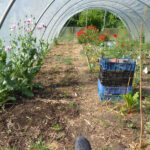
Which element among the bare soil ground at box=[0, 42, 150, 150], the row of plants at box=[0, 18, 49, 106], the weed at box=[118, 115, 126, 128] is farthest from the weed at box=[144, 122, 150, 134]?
the row of plants at box=[0, 18, 49, 106]

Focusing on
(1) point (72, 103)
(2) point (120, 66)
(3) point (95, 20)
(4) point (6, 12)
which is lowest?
(1) point (72, 103)

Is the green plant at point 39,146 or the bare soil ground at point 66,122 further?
the bare soil ground at point 66,122

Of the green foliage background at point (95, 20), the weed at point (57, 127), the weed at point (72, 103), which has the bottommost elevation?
the weed at point (57, 127)

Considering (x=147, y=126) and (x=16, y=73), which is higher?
(x=16, y=73)

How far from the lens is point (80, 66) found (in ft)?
19.0

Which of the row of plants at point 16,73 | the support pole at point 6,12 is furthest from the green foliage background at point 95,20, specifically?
the row of plants at point 16,73

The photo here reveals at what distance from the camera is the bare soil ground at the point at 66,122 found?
2242 millimetres

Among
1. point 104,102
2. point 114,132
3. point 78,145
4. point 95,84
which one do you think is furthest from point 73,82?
point 78,145

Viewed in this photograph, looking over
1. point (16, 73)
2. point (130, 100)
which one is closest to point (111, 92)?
point (130, 100)

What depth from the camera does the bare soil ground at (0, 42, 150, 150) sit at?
7.36ft

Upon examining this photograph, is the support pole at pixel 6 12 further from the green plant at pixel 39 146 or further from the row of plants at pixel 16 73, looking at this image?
the green plant at pixel 39 146

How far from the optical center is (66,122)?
264cm

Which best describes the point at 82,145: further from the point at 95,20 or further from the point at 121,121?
the point at 95,20

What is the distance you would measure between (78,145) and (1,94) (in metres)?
1.83
